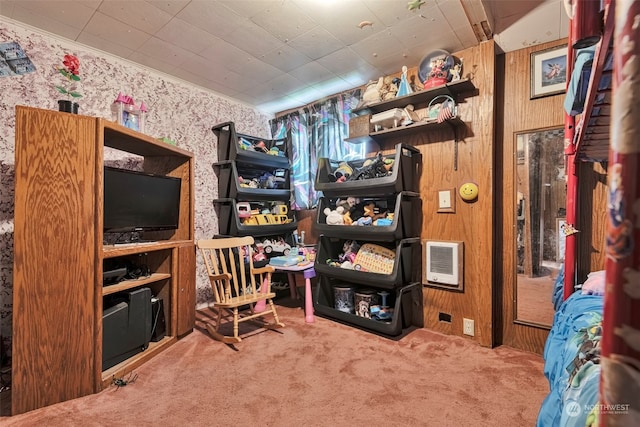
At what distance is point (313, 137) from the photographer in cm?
344

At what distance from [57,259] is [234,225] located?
1521 mm

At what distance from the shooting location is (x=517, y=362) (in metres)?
1.95

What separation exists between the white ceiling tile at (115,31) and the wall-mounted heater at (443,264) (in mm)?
2764

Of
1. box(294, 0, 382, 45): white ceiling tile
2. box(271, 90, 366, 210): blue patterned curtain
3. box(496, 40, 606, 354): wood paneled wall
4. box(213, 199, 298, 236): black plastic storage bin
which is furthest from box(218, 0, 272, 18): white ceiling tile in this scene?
box(496, 40, 606, 354): wood paneled wall

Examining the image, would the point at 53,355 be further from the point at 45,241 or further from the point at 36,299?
the point at 45,241

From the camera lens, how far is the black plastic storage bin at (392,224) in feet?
7.65

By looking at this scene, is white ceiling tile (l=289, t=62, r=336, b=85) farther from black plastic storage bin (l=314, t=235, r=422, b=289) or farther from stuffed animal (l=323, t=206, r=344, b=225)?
black plastic storage bin (l=314, t=235, r=422, b=289)

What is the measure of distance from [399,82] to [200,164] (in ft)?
7.03

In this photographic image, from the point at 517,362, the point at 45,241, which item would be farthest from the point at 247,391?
the point at 517,362

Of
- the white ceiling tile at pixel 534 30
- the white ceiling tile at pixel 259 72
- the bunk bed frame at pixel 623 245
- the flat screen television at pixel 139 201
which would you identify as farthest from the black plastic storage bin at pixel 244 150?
the bunk bed frame at pixel 623 245

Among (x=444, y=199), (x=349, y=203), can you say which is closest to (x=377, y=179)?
(x=349, y=203)

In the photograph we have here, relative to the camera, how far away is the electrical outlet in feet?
7.53

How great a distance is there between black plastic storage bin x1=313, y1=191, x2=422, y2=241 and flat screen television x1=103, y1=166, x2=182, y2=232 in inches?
50.0

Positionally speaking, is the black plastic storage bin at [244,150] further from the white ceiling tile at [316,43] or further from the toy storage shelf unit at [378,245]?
the white ceiling tile at [316,43]
